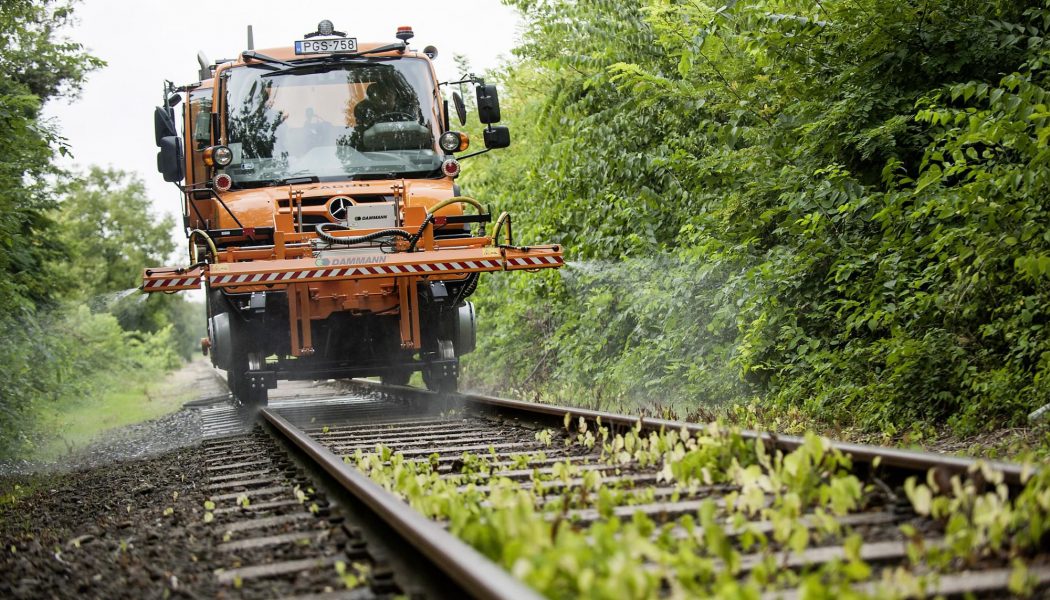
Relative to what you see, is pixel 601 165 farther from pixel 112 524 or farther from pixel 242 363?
pixel 112 524

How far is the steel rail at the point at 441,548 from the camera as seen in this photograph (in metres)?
2.72

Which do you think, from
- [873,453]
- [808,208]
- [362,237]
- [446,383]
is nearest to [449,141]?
[362,237]

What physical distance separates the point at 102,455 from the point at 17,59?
5.34 m

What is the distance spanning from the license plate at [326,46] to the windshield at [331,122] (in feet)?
0.50

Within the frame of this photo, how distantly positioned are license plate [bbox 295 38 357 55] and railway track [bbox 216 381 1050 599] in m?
5.77

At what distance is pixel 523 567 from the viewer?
2803 millimetres

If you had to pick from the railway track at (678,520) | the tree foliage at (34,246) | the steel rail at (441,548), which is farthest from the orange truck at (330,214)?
the steel rail at (441,548)

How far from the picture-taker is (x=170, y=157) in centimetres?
1053

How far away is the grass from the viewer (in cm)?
1499

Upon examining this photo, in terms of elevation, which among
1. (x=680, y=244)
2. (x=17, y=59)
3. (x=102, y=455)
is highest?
(x=17, y=59)

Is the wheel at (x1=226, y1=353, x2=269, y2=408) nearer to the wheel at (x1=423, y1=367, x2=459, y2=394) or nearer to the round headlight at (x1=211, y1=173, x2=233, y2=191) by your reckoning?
the round headlight at (x1=211, y1=173, x2=233, y2=191)

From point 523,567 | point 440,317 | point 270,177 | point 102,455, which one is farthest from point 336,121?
point 523,567

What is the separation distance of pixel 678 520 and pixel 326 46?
27.3ft

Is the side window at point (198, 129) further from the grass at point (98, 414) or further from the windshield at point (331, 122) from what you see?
the grass at point (98, 414)
